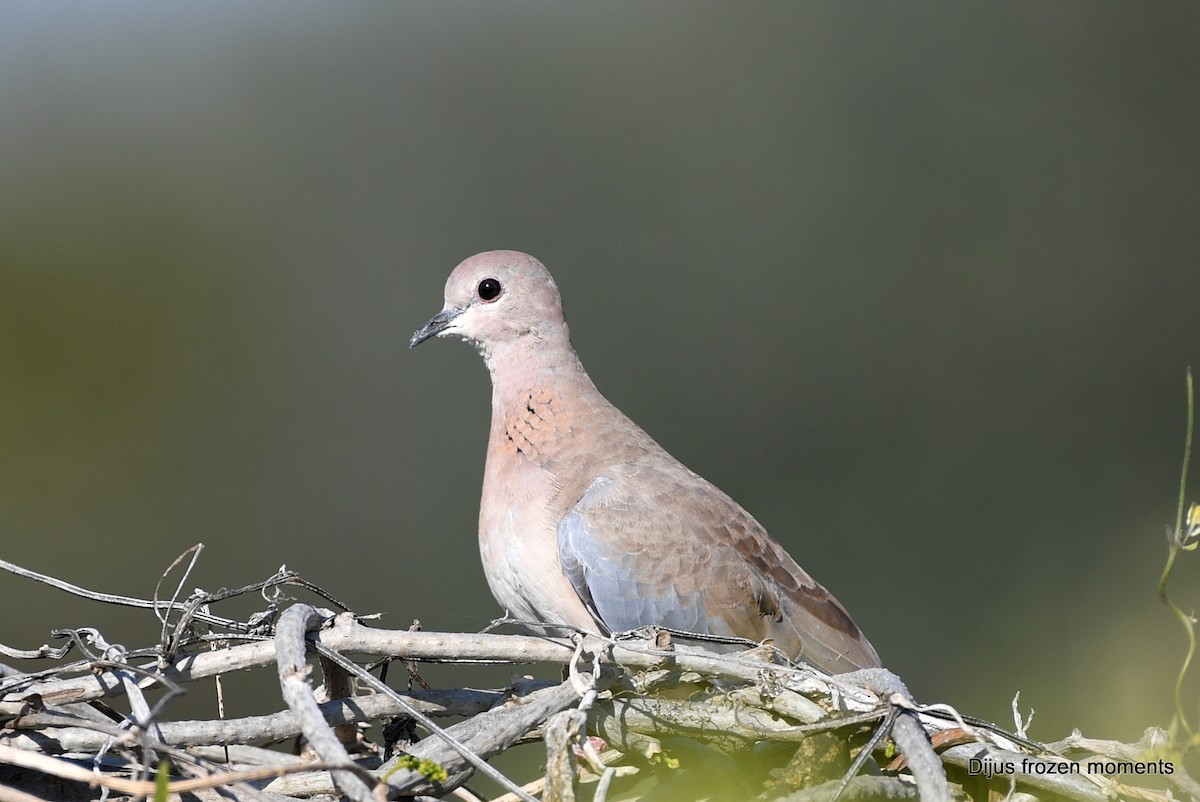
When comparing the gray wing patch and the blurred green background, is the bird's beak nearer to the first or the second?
the gray wing patch

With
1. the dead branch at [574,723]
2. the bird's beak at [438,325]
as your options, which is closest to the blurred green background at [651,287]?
the bird's beak at [438,325]

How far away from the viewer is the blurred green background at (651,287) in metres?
6.47

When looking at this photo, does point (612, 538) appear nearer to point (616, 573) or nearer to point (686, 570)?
point (616, 573)

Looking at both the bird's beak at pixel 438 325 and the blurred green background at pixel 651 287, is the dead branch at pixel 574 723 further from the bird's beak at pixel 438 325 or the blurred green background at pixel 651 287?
the blurred green background at pixel 651 287

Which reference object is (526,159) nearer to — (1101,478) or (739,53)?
(739,53)

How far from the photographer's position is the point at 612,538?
302 cm

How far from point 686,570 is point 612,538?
0.69 ft

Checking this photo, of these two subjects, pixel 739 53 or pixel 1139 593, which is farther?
pixel 739 53

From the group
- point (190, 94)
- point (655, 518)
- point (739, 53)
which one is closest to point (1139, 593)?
point (655, 518)

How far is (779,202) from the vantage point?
27.0 feet

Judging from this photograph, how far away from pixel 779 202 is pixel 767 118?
0.72m

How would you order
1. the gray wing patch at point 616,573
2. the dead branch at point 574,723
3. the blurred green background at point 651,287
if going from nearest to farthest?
the dead branch at point 574,723
the gray wing patch at point 616,573
the blurred green background at point 651,287

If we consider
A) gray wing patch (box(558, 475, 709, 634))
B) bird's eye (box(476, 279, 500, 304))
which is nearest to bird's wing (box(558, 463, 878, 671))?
gray wing patch (box(558, 475, 709, 634))

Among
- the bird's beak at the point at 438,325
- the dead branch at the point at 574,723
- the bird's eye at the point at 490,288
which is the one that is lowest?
the dead branch at the point at 574,723
